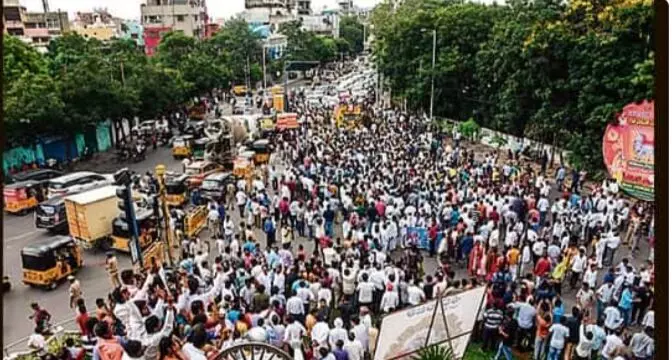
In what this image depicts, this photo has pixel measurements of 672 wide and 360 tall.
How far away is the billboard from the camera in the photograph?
19.6 feet

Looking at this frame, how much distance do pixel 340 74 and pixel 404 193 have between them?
51.2 meters

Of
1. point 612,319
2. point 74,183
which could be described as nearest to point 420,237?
point 612,319

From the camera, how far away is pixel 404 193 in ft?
43.8

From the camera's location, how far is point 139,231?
1278 cm

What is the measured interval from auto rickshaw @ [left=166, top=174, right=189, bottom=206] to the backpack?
10055 millimetres

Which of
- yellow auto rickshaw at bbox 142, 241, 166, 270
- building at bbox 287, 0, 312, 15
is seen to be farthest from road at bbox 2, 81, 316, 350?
building at bbox 287, 0, 312, 15

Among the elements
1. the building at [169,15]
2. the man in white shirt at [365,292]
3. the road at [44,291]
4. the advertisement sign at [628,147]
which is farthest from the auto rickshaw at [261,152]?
the building at [169,15]

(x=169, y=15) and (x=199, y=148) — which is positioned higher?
(x=169, y=15)

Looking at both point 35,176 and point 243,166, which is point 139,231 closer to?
point 243,166

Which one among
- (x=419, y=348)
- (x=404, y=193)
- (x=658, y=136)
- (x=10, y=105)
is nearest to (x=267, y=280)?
(x=419, y=348)

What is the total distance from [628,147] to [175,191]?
11.5 m

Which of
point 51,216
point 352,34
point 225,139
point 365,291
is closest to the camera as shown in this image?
point 365,291

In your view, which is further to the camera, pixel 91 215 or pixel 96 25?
pixel 96 25

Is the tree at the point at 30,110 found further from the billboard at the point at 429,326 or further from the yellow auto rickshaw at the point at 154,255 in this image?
the billboard at the point at 429,326
